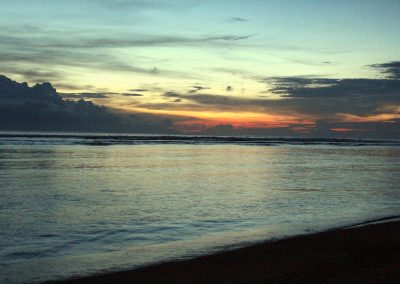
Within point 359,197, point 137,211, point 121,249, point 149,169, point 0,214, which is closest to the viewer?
point 121,249

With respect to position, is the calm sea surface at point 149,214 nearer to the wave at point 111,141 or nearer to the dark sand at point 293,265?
the dark sand at point 293,265

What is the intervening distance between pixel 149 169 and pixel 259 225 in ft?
66.2

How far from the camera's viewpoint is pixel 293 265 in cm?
968

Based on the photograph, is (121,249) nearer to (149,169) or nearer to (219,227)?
(219,227)

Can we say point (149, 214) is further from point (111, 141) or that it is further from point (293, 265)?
point (111, 141)

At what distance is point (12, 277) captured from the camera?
8.88 m

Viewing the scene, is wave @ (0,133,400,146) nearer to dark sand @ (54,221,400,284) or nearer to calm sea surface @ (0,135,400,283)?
calm sea surface @ (0,135,400,283)

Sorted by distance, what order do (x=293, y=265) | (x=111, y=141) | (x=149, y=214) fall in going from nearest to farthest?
(x=293, y=265)
(x=149, y=214)
(x=111, y=141)

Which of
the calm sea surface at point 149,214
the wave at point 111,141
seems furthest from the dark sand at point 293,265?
the wave at point 111,141

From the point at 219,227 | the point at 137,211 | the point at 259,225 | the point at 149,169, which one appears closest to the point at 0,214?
the point at 137,211

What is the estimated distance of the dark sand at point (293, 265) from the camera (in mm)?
8609

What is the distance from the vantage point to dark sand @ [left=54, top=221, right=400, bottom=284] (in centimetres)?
861

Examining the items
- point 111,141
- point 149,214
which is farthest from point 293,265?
point 111,141

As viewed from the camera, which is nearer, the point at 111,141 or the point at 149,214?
the point at 149,214
